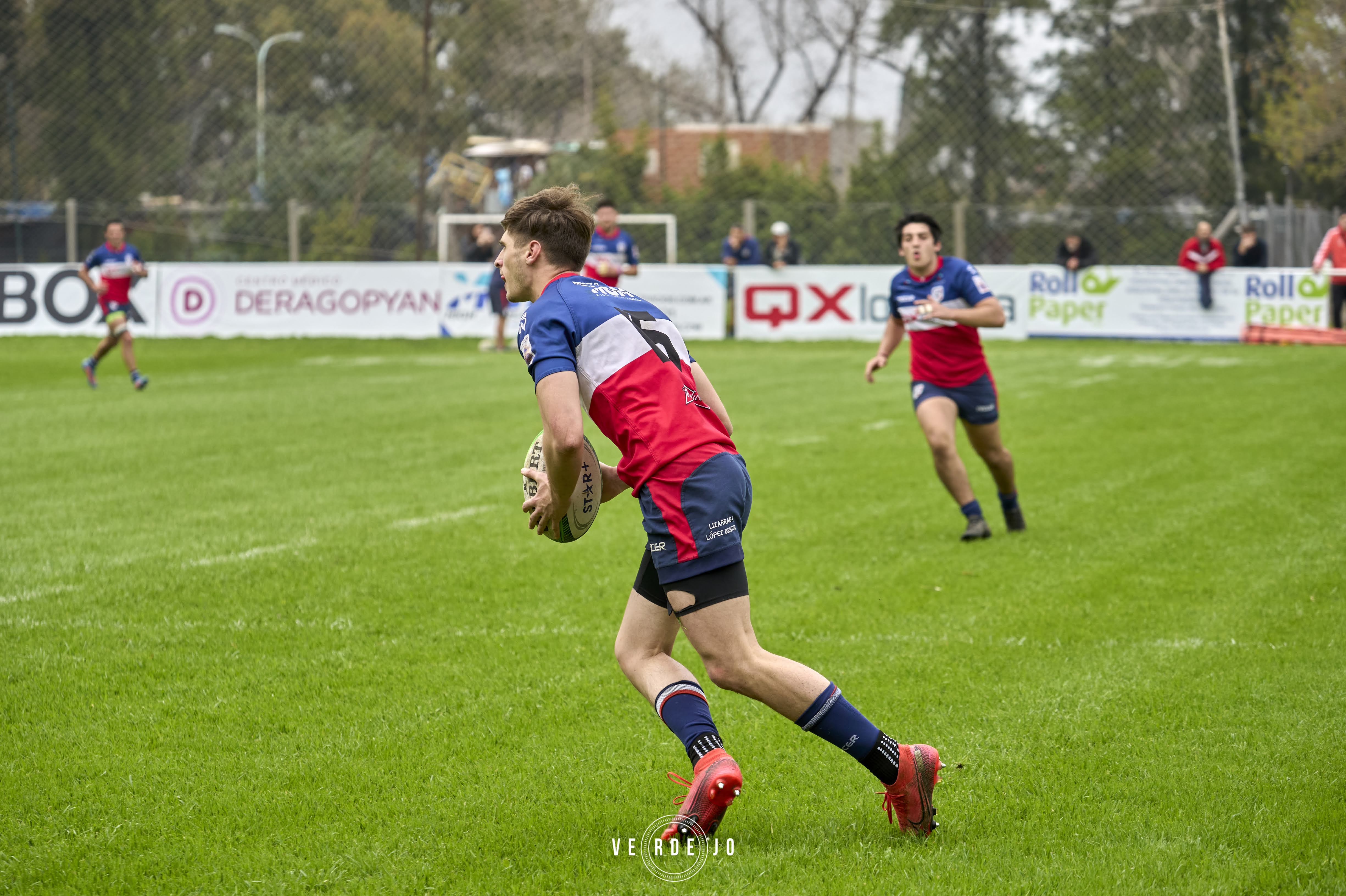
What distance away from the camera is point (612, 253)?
19156 millimetres

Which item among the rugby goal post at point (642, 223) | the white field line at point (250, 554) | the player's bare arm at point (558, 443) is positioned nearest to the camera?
the player's bare arm at point (558, 443)

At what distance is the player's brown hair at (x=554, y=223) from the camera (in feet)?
12.4

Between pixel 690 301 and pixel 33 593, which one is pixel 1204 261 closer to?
pixel 690 301

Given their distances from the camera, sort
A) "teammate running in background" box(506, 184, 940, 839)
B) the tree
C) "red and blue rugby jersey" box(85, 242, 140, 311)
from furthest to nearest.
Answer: the tree < "red and blue rugby jersey" box(85, 242, 140, 311) < "teammate running in background" box(506, 184, 940, 839)

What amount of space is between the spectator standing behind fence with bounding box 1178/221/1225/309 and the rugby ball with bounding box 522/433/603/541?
68.3ft

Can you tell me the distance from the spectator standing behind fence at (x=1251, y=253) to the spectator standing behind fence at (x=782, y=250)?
768cm

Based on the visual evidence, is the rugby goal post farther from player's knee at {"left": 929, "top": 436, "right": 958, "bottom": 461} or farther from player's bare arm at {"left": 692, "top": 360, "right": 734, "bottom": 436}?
player's bare arm at {"left": 692, "top": 360, "right": 734, "bottom": 436}

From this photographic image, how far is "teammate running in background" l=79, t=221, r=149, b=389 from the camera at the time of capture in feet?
56.6

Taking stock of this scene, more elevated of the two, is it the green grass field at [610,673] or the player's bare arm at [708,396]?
the player's bare arm at [708,396]

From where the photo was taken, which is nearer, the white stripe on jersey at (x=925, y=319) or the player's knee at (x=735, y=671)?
the player's knee at (x=735, y=671)

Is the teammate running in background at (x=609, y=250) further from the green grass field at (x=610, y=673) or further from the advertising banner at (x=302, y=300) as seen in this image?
the green grass field at (x=610, y=673)

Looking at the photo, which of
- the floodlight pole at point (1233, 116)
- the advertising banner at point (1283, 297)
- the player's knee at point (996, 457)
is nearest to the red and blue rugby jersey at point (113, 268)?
the player's knee at point (996, 457)

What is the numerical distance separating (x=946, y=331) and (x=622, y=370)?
5.09 m

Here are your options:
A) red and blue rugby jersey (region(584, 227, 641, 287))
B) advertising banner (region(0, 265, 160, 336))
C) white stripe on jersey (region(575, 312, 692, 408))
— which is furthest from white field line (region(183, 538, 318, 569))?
advertising banner (region(0, 265, 160, 336))
